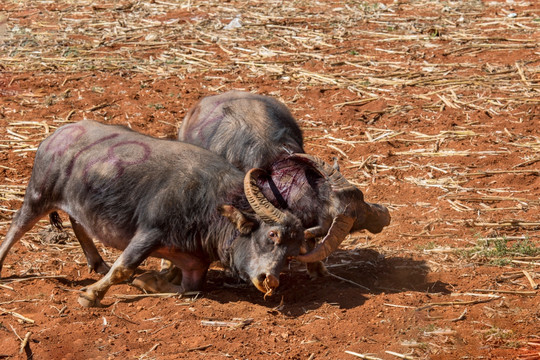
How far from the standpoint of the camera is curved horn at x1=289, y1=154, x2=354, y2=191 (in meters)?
7.36

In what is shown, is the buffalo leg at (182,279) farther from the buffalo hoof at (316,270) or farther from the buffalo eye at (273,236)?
the buffalo hoof at (316,270)

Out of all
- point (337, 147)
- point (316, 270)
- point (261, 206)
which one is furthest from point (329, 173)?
point (337, 147)

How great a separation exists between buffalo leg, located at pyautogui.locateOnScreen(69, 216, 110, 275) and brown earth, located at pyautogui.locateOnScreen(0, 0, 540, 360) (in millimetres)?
148

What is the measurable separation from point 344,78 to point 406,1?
5.15 m

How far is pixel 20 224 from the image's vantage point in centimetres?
740

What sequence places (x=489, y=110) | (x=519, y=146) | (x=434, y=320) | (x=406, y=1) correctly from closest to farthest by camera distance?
(x=434, y=320), (x=519, y=146), (x=489, y=110), (x=406, y=1)

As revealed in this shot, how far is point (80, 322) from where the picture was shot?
6.24m

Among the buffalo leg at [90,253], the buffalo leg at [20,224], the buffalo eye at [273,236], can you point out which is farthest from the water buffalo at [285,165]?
the buffalo leg at [20,224]

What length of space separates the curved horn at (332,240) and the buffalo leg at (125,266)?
48.0 inches

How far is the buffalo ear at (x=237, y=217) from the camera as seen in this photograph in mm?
6625

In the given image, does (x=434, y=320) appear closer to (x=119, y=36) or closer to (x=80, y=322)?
(x=80, y=322)

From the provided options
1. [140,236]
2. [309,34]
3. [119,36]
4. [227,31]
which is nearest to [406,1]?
[309,34]

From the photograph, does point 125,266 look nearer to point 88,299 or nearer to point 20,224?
point 88,299

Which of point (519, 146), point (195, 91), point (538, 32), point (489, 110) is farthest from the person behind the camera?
point (538, 32)
